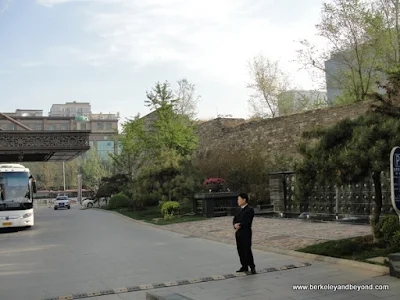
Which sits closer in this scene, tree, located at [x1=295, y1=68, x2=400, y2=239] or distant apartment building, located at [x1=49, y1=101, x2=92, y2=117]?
tree, located at [x1=295, y1=68, x2=400, y2=239]

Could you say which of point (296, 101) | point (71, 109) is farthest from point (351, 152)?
point (71, 109)

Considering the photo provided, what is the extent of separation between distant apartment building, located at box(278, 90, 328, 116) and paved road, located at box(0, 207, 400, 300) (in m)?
22.0

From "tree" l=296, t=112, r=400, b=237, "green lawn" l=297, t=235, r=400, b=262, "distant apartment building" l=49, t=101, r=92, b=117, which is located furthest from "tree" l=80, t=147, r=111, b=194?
"distant apartment building" l=49, t=101, r=92, b=117

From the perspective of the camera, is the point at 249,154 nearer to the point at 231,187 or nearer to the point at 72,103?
the point at 231,187

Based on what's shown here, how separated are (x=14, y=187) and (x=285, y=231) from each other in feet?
41.4

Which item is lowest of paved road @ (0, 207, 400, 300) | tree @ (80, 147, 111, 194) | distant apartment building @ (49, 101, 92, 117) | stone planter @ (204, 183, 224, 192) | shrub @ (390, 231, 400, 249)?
paved road @ (0, 207, 400, 300)

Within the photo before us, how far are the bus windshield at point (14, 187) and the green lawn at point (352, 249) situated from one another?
46.2 feet

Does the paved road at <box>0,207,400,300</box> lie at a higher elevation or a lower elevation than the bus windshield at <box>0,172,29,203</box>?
lower

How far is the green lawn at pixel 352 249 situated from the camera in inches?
326

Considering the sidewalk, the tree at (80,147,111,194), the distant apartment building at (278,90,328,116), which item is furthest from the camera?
the tree at (80,147,111,194)

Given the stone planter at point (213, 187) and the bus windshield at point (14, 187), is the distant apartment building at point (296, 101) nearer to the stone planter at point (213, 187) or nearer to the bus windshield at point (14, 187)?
the stone planter at point (213, 187)

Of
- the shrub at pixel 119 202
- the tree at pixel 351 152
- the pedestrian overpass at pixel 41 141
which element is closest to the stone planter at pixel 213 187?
the pedestrian overpass at pixel 41 141

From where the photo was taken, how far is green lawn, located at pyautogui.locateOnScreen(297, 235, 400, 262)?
8281mm

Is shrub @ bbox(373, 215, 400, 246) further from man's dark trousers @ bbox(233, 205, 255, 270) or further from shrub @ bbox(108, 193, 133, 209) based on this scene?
shrub @ bbox(108, 193, 133, 209)
